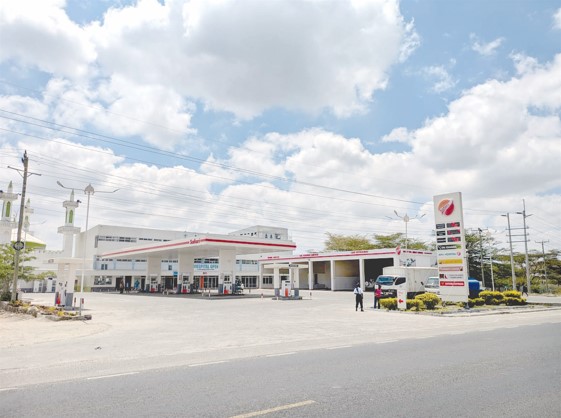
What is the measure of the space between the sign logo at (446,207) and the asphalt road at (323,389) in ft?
61.5

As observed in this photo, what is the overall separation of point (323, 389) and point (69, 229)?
6429 centimetres

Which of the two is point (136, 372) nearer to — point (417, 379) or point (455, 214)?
point (417, 379)

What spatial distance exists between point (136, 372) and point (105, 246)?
6341 centimetres

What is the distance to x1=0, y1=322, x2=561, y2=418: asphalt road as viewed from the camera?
571cm

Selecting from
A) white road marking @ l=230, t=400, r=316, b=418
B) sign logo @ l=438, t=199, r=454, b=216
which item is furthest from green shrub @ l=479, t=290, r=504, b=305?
white road marking @ l=230, t=400, r=316, b=418

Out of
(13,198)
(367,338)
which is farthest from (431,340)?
(13,198)

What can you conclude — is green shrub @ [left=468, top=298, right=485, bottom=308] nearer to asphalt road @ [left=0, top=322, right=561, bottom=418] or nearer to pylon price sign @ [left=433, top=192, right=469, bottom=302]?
pylon price sign @ [left=433, top=192, right=469, bottom=302]

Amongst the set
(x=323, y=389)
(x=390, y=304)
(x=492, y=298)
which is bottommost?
(x=323, y=389)

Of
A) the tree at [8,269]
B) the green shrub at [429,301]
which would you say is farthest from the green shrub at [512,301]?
the tree at [8,269]

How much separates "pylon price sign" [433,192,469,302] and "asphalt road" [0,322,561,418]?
56.0ft

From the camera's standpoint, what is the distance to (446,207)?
28.3 metres

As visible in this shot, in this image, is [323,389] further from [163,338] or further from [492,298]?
[492,298]

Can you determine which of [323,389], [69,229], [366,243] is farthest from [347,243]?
[323,389]

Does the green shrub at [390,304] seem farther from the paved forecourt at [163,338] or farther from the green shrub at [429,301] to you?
the paved forecourt at [163,338]
